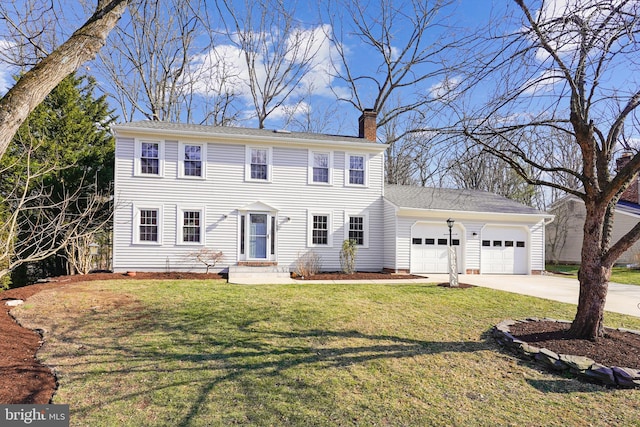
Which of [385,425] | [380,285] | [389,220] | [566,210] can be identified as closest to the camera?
[385,425]

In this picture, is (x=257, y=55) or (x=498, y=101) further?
(x=257, y=55)

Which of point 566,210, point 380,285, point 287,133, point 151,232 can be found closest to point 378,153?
point 287,133

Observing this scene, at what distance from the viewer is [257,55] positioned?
78.0 feet

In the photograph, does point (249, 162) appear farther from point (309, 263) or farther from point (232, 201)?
point (309, 263)

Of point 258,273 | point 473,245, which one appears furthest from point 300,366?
point 473,245

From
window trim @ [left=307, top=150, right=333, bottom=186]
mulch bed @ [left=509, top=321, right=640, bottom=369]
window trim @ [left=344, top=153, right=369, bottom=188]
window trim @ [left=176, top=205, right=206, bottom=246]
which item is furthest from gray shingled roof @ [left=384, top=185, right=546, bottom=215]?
mulch bed @ [left=509, top=321, right=640, bottom=369]

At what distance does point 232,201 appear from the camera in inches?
571

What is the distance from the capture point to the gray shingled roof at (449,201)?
1532 centimetres

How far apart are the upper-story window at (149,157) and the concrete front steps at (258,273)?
15.1 ft

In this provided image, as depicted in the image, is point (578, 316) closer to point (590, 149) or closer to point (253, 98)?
point (590, 149)

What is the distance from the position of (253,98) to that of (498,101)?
21.5m

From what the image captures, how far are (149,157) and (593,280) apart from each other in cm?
1360

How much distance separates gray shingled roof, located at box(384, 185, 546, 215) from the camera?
15.3 meters

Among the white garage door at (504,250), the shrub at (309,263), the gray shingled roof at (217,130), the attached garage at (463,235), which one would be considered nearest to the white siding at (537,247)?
the attached garage at (463,235)
